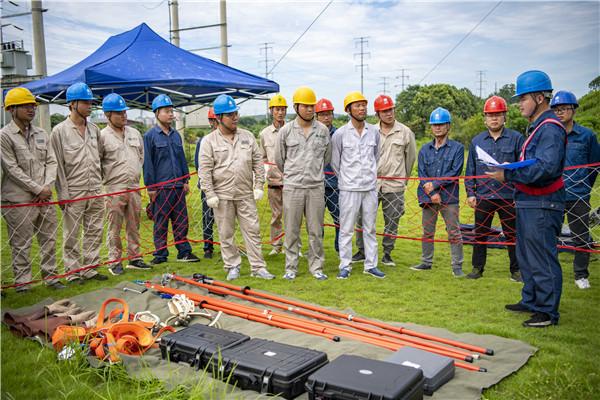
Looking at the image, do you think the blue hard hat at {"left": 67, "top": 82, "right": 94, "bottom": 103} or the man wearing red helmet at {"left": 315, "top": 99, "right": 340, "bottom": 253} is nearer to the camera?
the blue hard hat at {"left": 67, "top": 82, "right": 94, "bottom": 103}

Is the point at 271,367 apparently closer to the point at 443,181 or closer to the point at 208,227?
the point at 443,181

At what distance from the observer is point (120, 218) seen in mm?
6473

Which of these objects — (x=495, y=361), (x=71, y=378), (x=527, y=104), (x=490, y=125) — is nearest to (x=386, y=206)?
(x=490, y=125)

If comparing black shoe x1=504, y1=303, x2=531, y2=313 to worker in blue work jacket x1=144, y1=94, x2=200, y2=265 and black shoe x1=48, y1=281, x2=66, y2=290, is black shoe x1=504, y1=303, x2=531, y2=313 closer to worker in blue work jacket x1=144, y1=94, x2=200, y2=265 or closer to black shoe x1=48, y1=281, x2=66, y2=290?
worker in blue work jacket x1=144, y1=94, x2=200, y2=265

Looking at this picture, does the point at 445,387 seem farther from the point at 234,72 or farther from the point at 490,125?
the point at 234,72

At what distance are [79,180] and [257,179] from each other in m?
2.16

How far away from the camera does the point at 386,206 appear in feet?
21.8

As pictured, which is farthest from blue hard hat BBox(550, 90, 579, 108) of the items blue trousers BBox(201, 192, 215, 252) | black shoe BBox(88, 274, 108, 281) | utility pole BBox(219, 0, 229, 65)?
utility pole BBox(219, 0, 229, 65)

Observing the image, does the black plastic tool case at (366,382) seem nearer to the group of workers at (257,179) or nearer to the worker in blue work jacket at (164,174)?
the group of workers at (257,179)

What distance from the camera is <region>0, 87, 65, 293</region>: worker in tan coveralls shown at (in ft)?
17.7

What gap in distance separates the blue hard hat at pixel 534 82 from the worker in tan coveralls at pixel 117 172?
4794 mm

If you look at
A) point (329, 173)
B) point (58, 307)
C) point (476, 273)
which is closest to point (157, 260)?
point (58, 307)

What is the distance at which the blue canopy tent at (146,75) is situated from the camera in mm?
8047

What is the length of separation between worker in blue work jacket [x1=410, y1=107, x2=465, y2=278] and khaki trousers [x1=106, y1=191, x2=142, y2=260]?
12.4 ft
